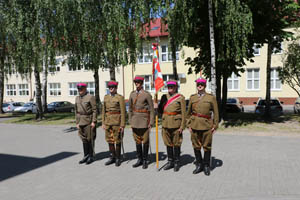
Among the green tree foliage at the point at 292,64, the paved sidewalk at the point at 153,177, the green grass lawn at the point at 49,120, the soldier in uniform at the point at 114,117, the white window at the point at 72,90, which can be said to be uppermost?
the green tree foliage at the point at 292,64

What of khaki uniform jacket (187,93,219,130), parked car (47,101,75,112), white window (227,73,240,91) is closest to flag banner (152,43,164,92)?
khaki uniform jacket (187,93,219,130)

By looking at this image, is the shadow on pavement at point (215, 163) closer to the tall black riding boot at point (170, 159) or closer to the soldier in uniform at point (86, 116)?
the tall black riding boot at point (170, 159)

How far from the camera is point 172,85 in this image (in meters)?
5.63

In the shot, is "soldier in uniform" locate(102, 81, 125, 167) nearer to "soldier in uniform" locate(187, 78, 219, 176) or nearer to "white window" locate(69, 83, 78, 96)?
"soldier in uniform" locate(187, 78, 219, 176)

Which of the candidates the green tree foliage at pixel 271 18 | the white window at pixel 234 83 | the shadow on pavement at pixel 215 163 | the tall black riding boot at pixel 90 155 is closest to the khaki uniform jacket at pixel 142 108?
the tall black riding boot at pixel 90 155

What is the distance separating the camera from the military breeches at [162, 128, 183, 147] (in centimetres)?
566

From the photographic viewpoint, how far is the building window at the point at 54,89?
4147 cm

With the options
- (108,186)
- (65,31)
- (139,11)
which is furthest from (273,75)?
(108,186)

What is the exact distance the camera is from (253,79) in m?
29.9

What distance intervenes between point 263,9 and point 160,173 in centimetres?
1036

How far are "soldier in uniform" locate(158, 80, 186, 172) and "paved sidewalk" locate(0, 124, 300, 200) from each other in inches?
20.9

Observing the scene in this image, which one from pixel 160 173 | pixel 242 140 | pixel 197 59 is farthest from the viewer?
pixel 197 59

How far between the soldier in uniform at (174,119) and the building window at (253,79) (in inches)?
1051

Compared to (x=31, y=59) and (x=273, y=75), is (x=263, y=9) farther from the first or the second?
(x=273, y=75)
